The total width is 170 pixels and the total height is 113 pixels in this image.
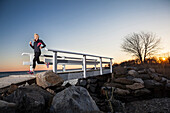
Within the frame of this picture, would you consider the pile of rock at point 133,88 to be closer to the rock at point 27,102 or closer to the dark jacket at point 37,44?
the dark jacket at point 37,44

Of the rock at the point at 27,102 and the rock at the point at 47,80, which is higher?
the rock at the point at 47,80

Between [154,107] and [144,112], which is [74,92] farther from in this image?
[154,107]

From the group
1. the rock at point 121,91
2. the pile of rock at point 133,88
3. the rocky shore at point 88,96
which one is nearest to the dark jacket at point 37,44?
the rocky shore at point 88,96

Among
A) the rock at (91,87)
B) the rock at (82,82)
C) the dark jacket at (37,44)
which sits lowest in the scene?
the rock at (91,87)

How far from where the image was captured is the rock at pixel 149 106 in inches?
249

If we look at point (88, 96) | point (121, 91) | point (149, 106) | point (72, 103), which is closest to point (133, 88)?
point (121, 91)

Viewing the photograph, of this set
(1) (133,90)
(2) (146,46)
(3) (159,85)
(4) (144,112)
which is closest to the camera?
(4) (144,112)

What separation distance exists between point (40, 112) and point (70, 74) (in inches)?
126

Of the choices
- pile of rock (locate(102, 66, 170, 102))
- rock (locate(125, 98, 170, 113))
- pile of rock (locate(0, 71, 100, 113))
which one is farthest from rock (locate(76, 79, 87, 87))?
pile of rock (locate(0, 71, 100, 113))

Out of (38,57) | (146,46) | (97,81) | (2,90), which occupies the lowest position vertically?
(97,81)

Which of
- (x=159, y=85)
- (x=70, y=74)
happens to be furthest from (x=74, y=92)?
Answer: (x=159, y=85)

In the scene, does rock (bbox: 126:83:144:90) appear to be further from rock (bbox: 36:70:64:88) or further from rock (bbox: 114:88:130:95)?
rock (bbox: 36:70:64:88)

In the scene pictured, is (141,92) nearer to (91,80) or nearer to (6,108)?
(91,80)

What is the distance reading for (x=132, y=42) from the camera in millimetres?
22188
